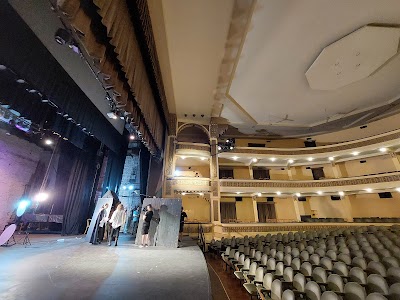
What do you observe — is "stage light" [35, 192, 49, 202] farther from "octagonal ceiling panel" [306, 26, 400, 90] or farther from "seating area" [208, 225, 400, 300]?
"octagonal ceiling panel" [306, 26, 400, 90]

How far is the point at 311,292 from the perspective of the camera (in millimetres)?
2877

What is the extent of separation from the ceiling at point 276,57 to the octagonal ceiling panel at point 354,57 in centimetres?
4

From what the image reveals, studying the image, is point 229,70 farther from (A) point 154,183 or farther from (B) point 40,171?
(B) point 40,171

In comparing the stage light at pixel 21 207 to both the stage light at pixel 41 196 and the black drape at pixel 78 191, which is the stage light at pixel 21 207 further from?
the black drape at pixel 78 191

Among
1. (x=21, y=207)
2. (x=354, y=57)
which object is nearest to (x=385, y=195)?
(x=354, y=57)

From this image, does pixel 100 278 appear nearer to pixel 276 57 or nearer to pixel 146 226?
pixel 146 226

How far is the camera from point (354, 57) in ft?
26.0

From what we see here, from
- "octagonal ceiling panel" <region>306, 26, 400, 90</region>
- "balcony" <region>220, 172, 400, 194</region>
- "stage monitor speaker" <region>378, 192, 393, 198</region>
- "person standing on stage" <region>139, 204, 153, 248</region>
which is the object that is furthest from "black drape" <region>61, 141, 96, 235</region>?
"stage monitor speaker" <region>378, 192, 393, 198</region>

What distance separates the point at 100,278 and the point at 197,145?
32.1 feet

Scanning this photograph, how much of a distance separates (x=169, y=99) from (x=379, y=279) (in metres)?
9.92

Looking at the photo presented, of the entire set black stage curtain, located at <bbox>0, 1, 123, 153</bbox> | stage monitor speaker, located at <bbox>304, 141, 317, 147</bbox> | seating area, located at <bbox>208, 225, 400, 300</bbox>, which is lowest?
seating area, located at <bbox>208, 225, 400, 300</bbox>

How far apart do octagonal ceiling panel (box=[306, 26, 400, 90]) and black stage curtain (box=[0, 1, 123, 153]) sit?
30.1 ft

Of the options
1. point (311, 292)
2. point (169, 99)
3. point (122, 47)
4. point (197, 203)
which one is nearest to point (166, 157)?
point (169, 99)

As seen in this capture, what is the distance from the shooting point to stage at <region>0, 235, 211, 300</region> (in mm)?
2170
